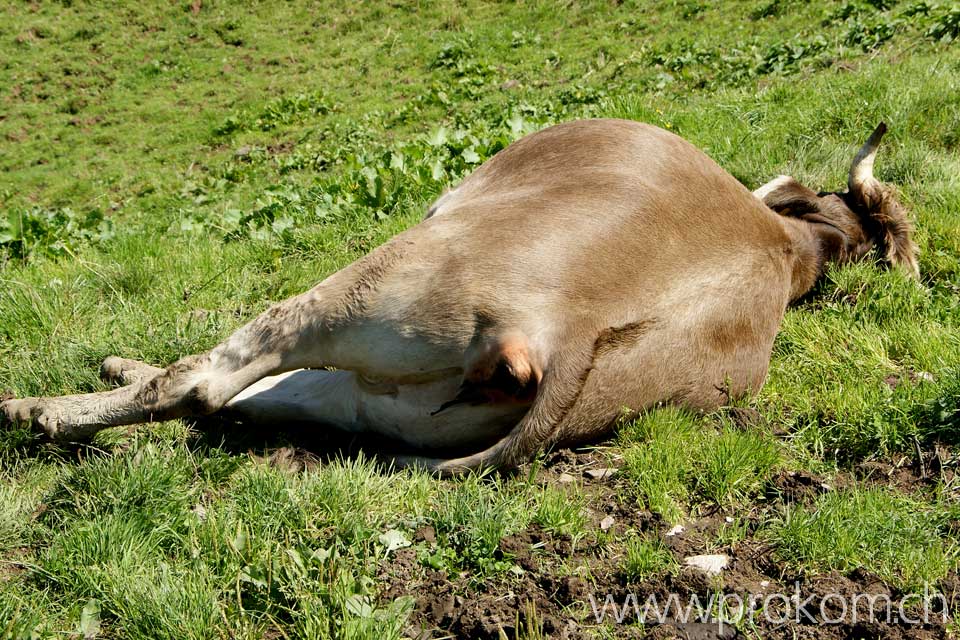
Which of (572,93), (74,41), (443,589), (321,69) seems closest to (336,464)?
(443,589)

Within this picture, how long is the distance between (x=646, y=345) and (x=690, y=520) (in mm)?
741

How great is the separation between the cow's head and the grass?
0.62ft

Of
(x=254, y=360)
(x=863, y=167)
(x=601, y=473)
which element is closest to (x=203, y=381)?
(x=254, y=360)

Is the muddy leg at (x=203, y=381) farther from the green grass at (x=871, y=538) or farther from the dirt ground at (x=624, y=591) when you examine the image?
the green grass at (x=871, y=538)

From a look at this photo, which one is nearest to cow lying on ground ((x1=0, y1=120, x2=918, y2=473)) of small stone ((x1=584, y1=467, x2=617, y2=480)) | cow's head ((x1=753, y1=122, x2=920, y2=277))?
small stone ((x1=584, y1=467, x2=617, y2=480))

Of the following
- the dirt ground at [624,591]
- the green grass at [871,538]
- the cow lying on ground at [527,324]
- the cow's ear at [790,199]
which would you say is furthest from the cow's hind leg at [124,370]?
the cow's ear at [790,199]

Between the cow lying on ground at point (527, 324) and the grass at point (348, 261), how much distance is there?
22 centimetres

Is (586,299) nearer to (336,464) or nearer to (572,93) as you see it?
(336,464)

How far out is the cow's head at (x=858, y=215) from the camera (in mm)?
4758

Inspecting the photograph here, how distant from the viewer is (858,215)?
16.3ft

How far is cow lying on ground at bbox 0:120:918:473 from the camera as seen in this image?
3.32 meters

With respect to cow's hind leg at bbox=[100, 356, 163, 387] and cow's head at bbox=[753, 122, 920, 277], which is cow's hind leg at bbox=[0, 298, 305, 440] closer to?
cow's hind leg at bbox=[100, 356, 163, 387]

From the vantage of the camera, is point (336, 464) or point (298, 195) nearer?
point (336, 464)

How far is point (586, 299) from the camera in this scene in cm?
337
